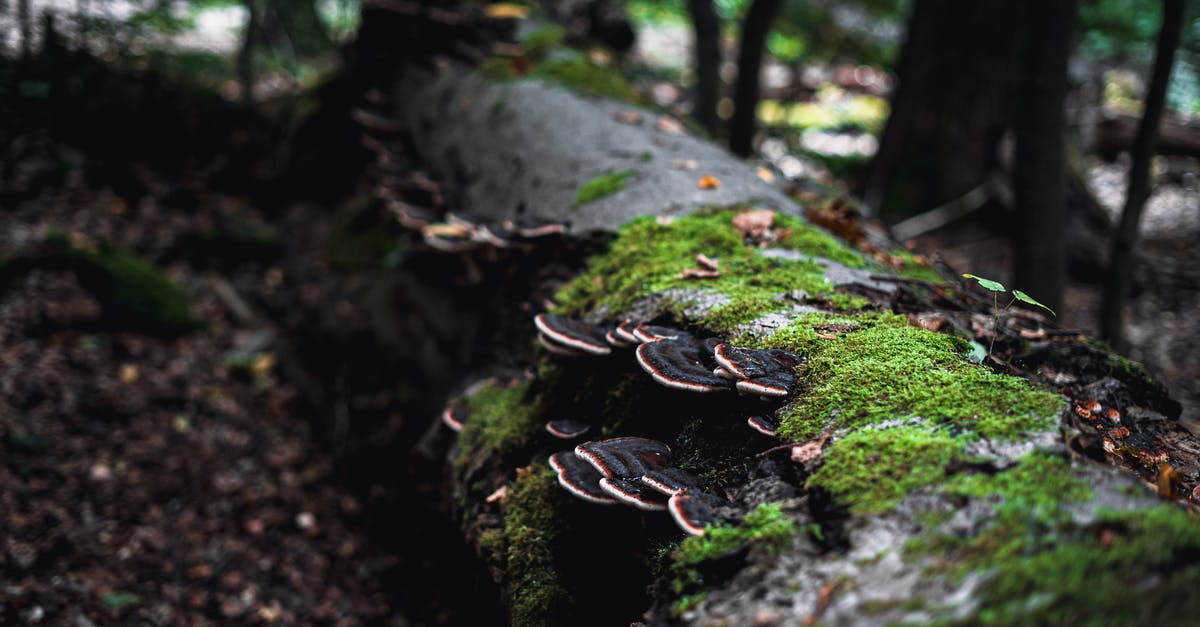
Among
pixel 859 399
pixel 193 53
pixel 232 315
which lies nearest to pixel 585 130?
pixel 859 399

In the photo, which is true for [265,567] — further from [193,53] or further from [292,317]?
[193,53]

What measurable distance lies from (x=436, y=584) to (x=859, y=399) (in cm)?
334

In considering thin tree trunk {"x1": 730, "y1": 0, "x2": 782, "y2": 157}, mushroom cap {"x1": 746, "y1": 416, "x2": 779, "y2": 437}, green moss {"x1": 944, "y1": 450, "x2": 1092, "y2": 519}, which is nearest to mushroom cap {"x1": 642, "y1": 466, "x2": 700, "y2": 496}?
mushroom cap {"x1": 746, "y1": 416, "x2": 779, "y2": 437}

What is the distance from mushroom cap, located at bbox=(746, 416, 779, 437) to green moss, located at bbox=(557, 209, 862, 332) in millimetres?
A: 644

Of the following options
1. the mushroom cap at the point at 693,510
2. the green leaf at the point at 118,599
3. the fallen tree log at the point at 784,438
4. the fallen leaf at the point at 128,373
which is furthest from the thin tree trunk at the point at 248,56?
the mushroom cap at the point at 693,510

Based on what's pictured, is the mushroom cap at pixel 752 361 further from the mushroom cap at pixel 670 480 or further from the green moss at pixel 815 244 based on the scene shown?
the green moss at pixel 815 244

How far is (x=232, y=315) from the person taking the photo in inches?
293

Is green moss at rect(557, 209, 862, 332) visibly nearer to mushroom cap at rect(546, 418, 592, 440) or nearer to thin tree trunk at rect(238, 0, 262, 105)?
mushroom cap at rect(546, 418, 592, 440)

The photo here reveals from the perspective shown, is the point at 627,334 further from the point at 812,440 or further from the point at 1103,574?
the point at 1103,574

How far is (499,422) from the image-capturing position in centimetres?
364

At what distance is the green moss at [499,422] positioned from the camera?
11.2 feet

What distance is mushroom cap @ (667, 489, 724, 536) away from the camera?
1945mm

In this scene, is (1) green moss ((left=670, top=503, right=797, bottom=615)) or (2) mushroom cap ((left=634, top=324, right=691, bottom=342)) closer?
(1) green moss ((left=670, top=503, right=797, bottom=615))

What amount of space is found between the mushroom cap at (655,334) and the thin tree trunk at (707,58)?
614cm
